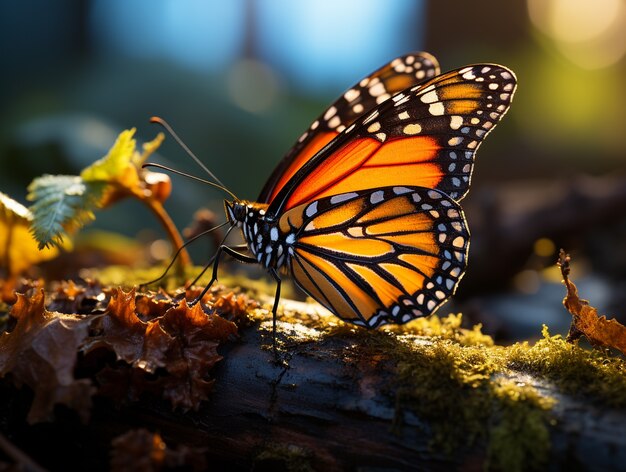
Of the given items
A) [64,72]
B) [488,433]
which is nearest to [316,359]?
[488,433]

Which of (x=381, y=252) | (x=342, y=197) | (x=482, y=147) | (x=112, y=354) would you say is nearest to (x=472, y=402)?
(x=381, y=252)

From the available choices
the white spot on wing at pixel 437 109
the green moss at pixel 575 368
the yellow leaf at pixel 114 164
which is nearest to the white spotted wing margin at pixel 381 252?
the white spot on wing at pixel 437 109

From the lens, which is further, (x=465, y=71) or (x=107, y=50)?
(x=107, y=50)

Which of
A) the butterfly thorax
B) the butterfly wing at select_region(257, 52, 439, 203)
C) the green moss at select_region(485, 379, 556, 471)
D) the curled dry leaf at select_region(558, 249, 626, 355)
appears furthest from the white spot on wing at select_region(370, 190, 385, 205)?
the green moss at select_region(485, 379, 556, 471)

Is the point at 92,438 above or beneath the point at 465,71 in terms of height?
beneath

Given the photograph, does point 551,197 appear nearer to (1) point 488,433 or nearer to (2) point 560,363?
(2) point 560,363

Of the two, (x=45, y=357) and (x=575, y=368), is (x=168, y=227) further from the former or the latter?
(x=575, y=368)

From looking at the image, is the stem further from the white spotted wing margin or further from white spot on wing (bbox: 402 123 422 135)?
white spot on wing (bbox: 402 123 422 135)

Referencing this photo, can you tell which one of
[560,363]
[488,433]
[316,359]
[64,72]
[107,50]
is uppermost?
[107,50]
